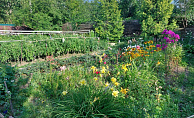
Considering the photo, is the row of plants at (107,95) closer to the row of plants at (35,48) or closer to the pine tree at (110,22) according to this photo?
the row of plants at (35,48)

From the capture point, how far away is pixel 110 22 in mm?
9578

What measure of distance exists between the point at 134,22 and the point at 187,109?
28.7 feet

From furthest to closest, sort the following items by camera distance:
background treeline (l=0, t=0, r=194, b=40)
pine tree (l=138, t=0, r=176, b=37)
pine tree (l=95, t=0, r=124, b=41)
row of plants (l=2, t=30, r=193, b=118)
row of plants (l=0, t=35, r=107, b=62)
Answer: pine tree (l=95, t=0, r=124, b=41) → background treeline (l=0, t=0, r=194, b=40) → pine tree (l=138, t=0, r=176, b=37) → row of plants (l=0, t=35, r=107, b=62) → row of plants (l=2, t=30, r=193, b=118)

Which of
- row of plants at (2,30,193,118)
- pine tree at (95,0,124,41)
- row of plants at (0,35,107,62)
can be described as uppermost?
pine tree at (95,0,124,41)

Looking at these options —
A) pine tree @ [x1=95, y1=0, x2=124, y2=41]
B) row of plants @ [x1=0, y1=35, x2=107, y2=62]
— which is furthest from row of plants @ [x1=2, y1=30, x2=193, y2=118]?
pine tree @ [x1=95, y1=0, x2=124, y2=41]

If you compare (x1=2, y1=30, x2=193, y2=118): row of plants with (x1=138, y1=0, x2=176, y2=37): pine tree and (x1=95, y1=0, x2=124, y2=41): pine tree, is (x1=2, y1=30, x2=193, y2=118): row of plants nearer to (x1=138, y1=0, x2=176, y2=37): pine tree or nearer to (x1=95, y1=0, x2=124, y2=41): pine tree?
(x1=138, y1=0, x2=176, y2=37): pine tree

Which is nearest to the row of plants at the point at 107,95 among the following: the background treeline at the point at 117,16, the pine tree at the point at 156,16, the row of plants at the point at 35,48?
the row of plants at the point at 35,48

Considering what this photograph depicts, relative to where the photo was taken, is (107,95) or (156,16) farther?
(156,16)

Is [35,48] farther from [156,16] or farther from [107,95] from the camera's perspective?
[156,16]

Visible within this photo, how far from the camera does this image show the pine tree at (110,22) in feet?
31.1

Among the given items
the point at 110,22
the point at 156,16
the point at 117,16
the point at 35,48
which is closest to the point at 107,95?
the point at 35,48

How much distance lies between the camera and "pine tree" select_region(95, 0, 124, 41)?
9.48 meters

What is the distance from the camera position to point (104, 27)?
9844mm

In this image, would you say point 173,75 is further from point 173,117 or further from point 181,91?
point 173,117
